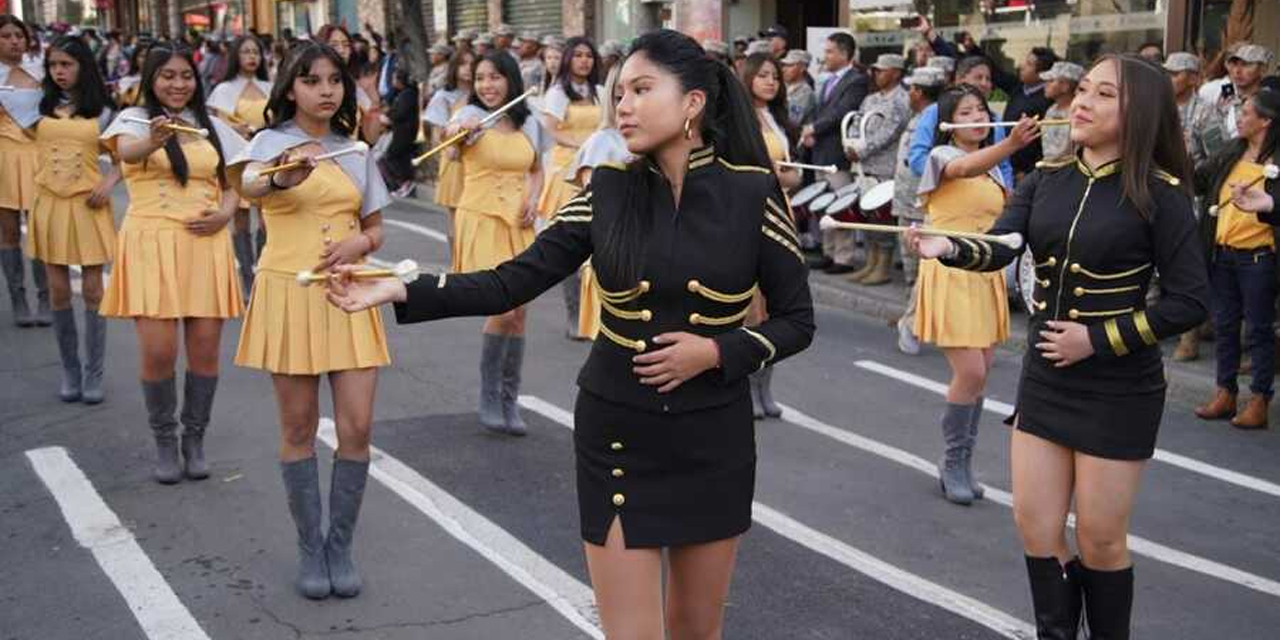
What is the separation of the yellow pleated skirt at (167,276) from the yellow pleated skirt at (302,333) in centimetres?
126

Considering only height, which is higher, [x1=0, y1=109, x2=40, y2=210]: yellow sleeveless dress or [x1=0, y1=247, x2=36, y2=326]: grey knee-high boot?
[x1=0, y1=109, x2=40, y2=210]: yellow sleeveless dress

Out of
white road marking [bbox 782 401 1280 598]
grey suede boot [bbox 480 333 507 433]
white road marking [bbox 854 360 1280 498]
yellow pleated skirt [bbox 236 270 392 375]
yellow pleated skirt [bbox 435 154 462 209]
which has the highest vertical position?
yellow pleated skirt [bbox 435 154 462 209]

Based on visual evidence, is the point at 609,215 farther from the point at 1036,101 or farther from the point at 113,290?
the point at 1036,101

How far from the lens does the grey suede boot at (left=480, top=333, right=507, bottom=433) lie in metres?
7.36

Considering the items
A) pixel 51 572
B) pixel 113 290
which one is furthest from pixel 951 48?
pixel 51 572

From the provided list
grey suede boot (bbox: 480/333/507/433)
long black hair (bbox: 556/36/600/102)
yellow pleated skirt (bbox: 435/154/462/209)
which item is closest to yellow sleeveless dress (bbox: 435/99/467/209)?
yellow pleated skirt (bbox: 435/154/462/209)

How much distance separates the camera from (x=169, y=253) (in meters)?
6.17

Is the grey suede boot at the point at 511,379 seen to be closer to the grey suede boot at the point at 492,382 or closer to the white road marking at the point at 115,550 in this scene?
the grey suede boot at the point at 492,382

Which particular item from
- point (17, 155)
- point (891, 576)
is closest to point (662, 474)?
point (891, 576)

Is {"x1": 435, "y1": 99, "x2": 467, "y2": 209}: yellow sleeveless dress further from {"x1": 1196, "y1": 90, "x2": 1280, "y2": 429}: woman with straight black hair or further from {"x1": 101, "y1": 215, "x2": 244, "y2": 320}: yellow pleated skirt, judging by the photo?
{"x1": 1196, "y1": 90, "x2": 1280, "y2": 429}: woman with straight black hair

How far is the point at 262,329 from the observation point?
4863 millimetres

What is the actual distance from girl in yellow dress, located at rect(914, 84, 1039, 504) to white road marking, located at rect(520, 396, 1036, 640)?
0.87 meters

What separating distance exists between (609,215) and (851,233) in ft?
30.8

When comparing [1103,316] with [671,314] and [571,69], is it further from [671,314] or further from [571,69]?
[571,69]
